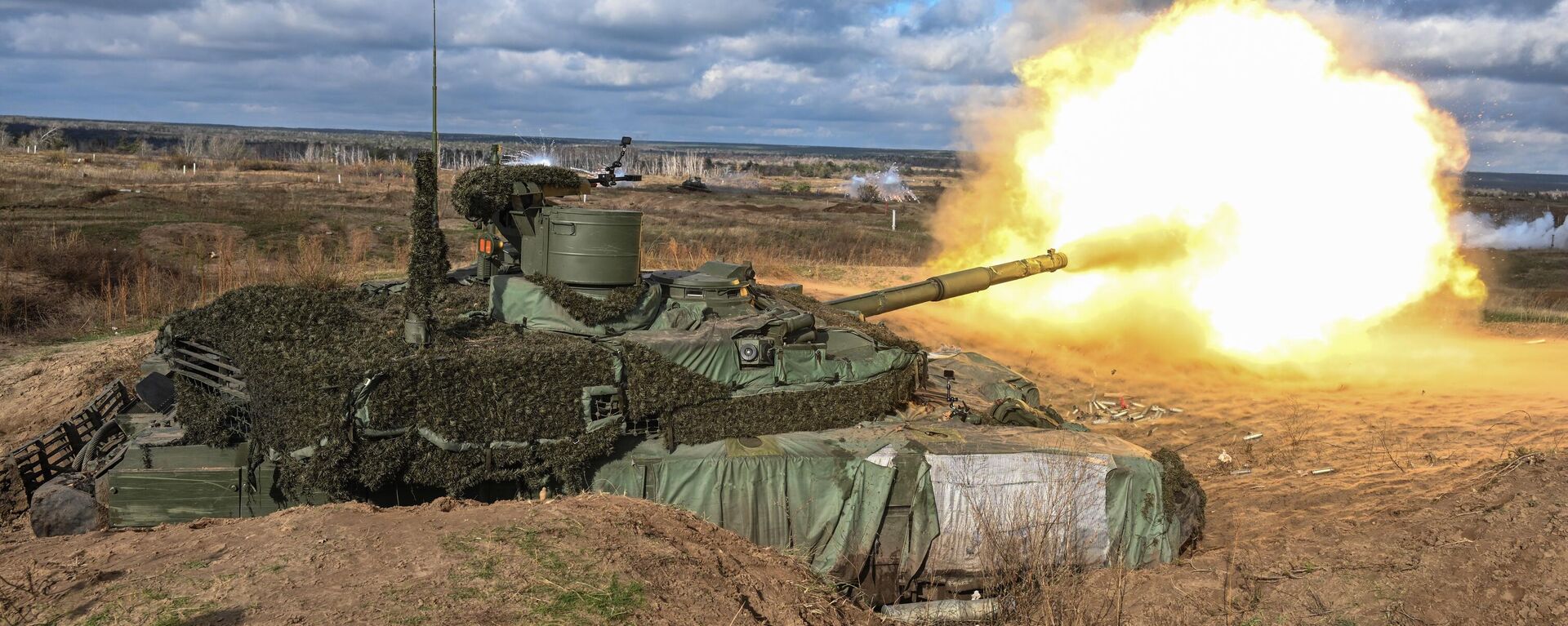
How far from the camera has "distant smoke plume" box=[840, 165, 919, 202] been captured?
7069cm

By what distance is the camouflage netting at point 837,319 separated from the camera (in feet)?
34.7

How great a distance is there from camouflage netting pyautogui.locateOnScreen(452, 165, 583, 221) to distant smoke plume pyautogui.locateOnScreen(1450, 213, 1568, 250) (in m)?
53.5

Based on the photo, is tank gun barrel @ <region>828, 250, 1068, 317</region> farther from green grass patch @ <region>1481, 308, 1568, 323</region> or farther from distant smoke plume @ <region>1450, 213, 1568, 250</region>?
distant smoke plume @ <region>1450, 213, 1568, 250</region>

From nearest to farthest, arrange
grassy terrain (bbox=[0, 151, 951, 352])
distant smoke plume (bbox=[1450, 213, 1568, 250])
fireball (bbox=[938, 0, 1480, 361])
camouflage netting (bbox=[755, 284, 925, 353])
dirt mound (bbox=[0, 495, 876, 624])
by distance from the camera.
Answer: dirt mound (bbox=[0, 495, 876, 624])
camouflage netting (bbox=[755, 284, 925, 353])
fireball (bbox=[938, 0, 1480, 361])
grassy terrain (bbox=[0, 151, 951, 352])
distant smoke plume (bbox=[1450, 213, 1568, 250])

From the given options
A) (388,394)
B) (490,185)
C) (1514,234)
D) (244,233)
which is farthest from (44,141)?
(1514,234)

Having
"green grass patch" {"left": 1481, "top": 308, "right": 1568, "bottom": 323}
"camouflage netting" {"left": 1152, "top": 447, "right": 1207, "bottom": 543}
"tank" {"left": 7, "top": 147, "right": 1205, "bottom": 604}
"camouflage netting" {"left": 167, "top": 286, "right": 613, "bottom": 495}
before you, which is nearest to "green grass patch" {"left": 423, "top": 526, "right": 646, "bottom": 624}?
"camouflage netting" {"left": 167, "top": 286, "right": 613, "bottom": 495}

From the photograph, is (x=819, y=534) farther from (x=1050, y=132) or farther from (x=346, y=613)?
(x=1050, y=132)

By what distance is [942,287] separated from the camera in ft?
47.0

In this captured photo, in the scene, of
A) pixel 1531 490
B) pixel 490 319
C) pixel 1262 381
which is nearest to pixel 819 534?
pixel 490 319

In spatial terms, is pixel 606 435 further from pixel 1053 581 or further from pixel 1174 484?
pixel 1174 484

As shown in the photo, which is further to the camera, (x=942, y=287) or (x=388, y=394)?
(x=942, y=287)

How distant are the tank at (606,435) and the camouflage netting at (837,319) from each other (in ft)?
1.16

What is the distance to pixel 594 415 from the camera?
29.3 ft

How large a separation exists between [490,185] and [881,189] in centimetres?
6406
